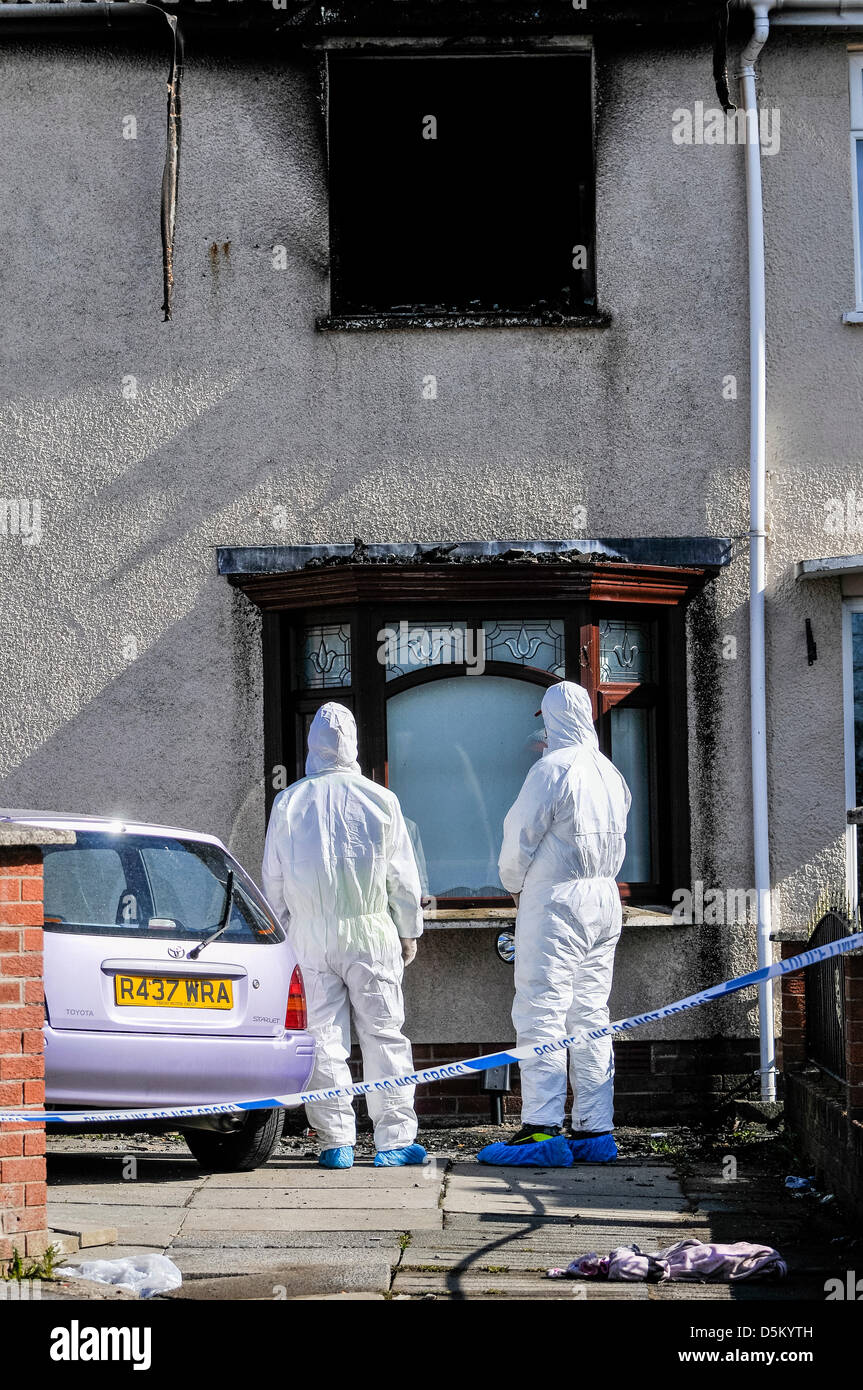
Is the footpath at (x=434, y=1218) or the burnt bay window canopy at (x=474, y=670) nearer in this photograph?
the footpath at (x=434, y=1218)

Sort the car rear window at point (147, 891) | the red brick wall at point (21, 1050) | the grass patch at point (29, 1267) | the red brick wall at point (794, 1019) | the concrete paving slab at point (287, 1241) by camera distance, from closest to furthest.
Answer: the grass patch at point (29, 1267) < the red brick wall at point (21, 1050) < the concrete paving slab at point (287, 1241) < the car rear window at point (147, 891) < the red brick wall at point (794, 1019)

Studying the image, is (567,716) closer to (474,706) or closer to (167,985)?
(474,706)

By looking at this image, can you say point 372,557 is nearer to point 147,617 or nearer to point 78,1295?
point 147,617

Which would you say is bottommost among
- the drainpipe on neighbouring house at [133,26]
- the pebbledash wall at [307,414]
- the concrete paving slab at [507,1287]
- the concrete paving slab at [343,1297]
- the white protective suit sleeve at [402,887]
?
the concrete paving slab at [507,1287]

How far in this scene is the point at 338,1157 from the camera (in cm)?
805

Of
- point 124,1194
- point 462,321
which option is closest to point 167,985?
point 124,1194

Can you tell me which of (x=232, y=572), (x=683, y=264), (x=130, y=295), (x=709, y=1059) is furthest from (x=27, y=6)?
(x=709, y=1059)

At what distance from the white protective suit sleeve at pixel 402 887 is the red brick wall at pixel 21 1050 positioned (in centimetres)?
286

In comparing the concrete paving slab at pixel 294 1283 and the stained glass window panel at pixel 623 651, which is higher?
the stained glass window panel at pixel 623 651

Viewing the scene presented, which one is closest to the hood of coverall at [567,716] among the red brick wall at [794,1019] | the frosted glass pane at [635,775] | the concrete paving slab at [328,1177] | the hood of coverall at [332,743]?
the hood of coverall at [332,743]

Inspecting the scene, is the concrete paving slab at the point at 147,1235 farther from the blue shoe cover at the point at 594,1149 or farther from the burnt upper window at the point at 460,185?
the burnt upper window at the point at 460,185

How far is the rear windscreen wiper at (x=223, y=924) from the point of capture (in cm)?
738

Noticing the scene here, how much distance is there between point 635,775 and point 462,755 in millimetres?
1046

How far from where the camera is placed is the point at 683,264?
9.96 metres
